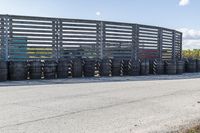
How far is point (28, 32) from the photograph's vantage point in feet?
64.7

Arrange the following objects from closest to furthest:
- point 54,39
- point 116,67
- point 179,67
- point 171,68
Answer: point 116,67
point 54,39
point 171,68
point 179,67

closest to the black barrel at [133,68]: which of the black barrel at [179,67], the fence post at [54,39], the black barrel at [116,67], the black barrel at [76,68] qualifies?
the black barrel at [116,67]

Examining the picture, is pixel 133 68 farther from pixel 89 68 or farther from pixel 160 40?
pixel 160 40

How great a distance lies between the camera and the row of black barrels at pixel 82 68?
16.4 metres

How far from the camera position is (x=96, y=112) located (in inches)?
320

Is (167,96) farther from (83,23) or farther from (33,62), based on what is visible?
(83,23)

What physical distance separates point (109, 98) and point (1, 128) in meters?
4.43

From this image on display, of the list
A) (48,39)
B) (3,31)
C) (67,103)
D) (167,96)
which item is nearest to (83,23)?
(48,39)

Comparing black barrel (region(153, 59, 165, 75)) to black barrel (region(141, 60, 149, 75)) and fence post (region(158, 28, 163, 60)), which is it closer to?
black barrel (region(141, 60, 149, 75))

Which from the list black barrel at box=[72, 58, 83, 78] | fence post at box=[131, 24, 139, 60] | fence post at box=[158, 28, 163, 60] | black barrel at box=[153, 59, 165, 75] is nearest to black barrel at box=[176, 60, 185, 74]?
black barrel at box=[153, 59, 165, 75]

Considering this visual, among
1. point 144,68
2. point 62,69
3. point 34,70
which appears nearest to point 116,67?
point 144,68

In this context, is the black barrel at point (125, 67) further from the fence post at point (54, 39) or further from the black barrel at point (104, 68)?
the fence post at point (54, 39)

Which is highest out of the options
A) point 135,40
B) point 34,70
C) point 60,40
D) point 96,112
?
point 135,40

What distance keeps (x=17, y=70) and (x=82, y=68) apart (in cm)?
371
